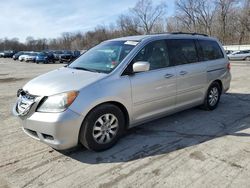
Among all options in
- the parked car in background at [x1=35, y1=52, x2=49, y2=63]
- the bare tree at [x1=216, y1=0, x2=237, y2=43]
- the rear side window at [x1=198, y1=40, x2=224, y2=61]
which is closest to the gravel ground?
the rear side window at [x1=198, y1=40, x2=224, y2=61]

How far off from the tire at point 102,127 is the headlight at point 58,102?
37cm

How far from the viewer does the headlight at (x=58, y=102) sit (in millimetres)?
3551

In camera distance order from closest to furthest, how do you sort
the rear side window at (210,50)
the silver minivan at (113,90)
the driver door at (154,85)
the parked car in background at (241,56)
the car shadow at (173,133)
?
1. the silver minivan at (113,90)
2. the car shadow at (173,133)
3. the driver door at (154,85)
4. the rear side window at (210,50)
5. the parked car in background at (241,56)

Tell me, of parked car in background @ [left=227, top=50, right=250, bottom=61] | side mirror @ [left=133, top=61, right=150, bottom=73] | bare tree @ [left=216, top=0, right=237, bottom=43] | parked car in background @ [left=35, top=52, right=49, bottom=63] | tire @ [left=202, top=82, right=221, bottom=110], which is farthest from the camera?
bare tree @ [left=216, top=0, right=237, bottom=43]

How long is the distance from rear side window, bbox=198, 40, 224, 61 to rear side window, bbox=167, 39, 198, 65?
0.38 metres

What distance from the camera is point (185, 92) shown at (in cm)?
523

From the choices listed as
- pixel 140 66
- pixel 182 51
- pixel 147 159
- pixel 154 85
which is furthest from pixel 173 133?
pixel 182 51

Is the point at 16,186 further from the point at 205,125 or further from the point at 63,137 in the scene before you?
the point at 205,125

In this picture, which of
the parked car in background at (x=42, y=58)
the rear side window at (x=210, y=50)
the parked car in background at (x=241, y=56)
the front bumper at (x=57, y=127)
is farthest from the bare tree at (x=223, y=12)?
the front bumper at (x=57, y=127)

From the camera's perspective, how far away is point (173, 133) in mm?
4770

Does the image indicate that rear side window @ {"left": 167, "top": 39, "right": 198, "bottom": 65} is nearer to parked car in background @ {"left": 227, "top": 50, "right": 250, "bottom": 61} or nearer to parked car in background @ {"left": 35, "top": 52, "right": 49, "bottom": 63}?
parked car in background @ {"left": 227, "top": 50, "right": 250, "bottom": 61}

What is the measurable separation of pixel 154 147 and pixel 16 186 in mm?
2093

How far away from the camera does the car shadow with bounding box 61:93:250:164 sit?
3947 millimetres

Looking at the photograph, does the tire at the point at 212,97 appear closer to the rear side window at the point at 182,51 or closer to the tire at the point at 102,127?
the rear side window at the point at 182,51
